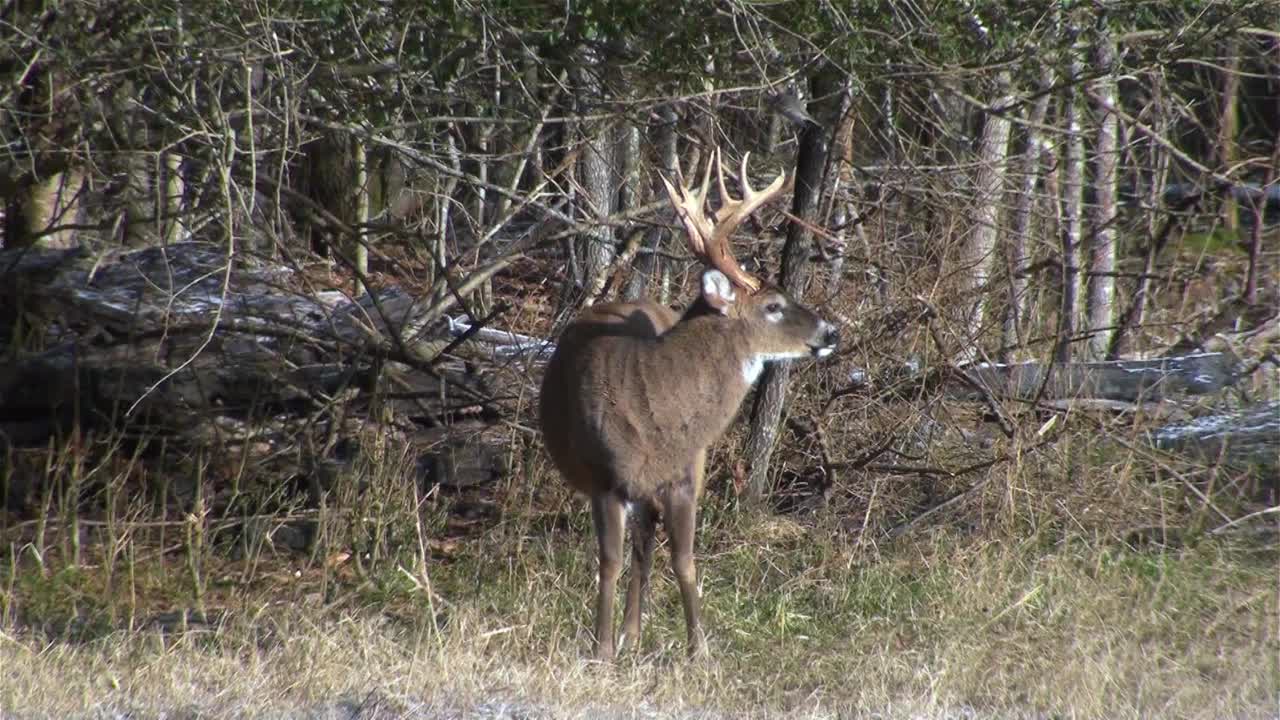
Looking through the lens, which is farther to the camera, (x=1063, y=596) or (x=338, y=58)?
(x=338, y=58)

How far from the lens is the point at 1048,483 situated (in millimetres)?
8086

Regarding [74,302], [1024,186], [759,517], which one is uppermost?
[1024,186]

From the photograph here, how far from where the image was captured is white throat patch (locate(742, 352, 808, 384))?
6.89 meters

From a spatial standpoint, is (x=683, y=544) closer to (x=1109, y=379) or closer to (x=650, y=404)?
(x=650, y=404)

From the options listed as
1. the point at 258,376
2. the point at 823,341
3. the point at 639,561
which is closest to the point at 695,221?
the point at 823,341

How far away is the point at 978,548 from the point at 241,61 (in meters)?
4.15

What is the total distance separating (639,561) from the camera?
6883mm

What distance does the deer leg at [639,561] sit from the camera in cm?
667

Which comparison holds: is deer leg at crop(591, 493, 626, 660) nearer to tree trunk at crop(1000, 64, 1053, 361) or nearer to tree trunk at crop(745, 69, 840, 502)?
tree trunk at crop(745, 69, 840, 502)

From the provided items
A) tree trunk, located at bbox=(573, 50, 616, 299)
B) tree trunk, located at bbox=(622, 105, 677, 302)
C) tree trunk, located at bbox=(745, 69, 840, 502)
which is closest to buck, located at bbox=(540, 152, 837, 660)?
tree trunk, located at bbox=(745, 69, 840, 502)

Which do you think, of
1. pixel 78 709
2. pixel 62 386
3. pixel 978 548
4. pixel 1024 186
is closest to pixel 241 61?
pixel 78 709

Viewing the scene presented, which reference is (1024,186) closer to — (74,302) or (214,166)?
(214,166)

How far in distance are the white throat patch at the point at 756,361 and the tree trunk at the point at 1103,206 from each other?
2.01m

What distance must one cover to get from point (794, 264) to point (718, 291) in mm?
1394
